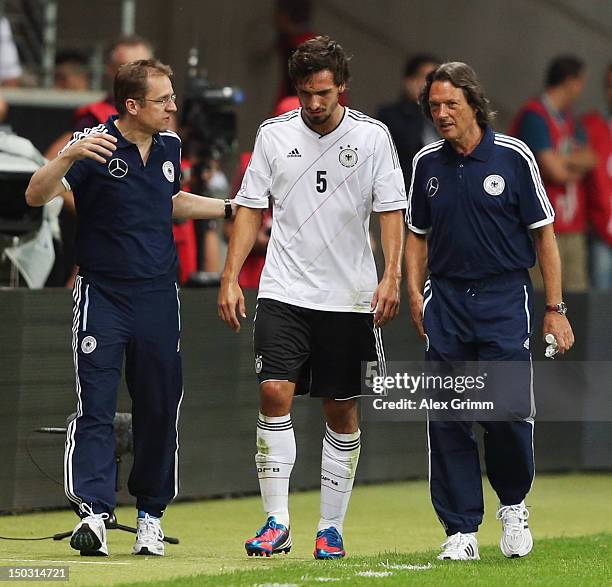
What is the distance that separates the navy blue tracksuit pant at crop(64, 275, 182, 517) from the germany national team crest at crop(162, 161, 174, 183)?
0.50 m

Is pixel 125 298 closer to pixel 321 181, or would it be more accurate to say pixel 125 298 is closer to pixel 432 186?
pixel 321 181

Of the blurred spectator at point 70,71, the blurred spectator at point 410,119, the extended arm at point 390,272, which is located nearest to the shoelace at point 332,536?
the extended arm at point 390,272

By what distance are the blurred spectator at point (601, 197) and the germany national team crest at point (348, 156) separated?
277 inches

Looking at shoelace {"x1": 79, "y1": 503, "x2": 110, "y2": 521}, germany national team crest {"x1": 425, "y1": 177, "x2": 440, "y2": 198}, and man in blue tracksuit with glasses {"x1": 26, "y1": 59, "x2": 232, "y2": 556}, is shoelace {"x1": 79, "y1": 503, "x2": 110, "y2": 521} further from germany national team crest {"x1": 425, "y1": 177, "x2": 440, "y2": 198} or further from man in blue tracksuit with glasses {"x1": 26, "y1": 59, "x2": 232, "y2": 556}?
germany national team crest {"x1": 425, "y1": 177, "x2": 440, "y2": 198}

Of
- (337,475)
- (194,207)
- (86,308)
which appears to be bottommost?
(337,475)

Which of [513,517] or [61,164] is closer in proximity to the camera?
[61,164]

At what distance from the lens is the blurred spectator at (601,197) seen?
48.6 feet

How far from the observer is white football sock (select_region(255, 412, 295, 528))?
26.0 feet

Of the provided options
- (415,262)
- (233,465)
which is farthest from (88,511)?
(233,465)

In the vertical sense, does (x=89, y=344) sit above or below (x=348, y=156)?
below

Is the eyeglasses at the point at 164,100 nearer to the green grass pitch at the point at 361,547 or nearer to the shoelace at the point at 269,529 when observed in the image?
the shoelace at the point at 269,529

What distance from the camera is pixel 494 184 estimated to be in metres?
7.79

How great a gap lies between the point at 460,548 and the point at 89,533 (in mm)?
1652

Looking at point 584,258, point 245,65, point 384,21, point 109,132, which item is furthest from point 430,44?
point 109,132
